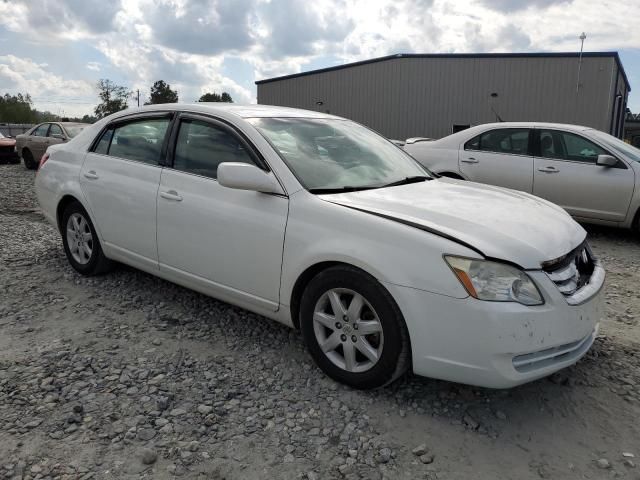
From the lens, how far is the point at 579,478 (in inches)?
91.4

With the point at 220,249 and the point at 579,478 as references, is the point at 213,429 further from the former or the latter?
the point at 579,478

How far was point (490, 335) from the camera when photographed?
249 centimetres

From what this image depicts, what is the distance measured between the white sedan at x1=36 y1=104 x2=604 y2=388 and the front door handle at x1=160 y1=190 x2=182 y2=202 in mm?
19

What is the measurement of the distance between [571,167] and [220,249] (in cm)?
520

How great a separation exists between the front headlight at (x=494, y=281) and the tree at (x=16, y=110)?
249ft

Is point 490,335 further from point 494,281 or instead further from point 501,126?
point 501,126

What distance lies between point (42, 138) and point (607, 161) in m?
13.7

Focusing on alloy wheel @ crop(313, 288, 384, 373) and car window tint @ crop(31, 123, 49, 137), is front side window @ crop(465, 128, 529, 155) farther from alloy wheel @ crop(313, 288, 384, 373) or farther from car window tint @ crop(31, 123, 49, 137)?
car window tint @ crop(31, 123, 49, 137)

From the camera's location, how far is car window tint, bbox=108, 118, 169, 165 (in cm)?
406

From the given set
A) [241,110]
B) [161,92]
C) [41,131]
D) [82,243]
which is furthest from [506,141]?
[161,92]

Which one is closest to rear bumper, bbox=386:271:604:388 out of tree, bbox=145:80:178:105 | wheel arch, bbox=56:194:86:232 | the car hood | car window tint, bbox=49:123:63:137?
the car hood

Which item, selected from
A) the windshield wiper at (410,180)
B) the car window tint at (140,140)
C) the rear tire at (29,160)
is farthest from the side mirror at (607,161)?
the rear tire at (29,160)

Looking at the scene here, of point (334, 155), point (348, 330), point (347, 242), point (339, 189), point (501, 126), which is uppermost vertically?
point (501, 126)

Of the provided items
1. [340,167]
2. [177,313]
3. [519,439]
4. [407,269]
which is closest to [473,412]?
[519,439]
